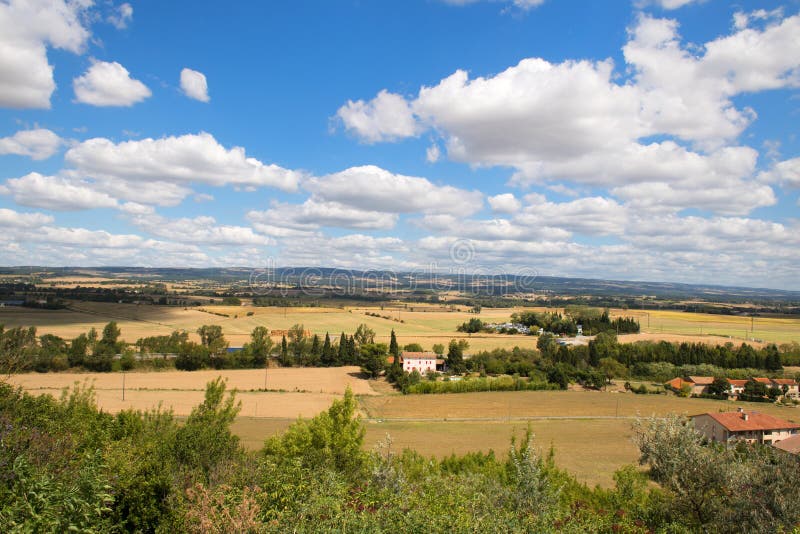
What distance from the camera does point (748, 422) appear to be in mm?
44562

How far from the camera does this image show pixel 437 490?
16047 millimetres

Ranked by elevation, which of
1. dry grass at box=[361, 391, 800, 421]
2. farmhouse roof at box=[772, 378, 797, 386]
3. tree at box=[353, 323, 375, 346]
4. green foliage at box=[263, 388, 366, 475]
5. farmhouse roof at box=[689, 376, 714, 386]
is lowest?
dry grass at box=[361, 391, 800, 421]

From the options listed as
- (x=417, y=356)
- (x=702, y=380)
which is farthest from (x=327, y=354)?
(x=702, y=380)

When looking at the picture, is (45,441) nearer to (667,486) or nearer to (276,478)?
(276,478)

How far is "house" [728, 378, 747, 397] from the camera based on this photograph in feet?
221

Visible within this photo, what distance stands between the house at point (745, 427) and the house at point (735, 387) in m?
22.4

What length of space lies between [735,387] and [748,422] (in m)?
28.9

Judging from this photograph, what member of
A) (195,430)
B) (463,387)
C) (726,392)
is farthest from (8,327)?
(726,392)

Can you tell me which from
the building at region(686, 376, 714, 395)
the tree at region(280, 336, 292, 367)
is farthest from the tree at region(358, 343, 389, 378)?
the building at region(686, 376, 714, 395)

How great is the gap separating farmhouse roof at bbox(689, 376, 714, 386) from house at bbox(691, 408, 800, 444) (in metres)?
A: 24.6

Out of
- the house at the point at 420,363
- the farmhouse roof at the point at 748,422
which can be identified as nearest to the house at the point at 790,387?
the farmhouse roof at the point at 748,422

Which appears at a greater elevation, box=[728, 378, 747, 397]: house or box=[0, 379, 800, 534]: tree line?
box=[0, 379, 800, 534]: tree line

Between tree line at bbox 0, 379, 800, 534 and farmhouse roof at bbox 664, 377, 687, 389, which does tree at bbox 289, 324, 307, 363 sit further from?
farmhouse roof at bbox 664, 377, 687, 389

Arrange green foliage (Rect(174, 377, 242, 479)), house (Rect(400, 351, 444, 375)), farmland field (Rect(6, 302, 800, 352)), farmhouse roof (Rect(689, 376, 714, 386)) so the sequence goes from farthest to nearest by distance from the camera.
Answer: farmland field (Rect(6, 302, 800, 352)), house (Rect(400, 351, 444, 375)), farmhouse roof (Rect(689, 376, 714, 386)), green foliage (Rect(174, 377, 242, 479))
